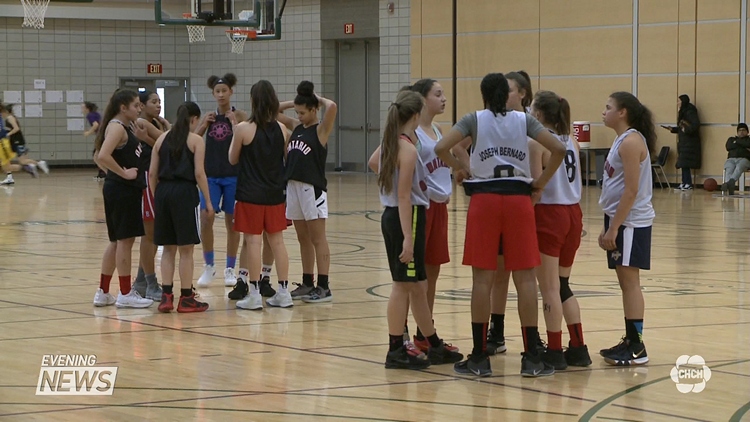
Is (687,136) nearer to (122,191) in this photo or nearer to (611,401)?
(122,191)

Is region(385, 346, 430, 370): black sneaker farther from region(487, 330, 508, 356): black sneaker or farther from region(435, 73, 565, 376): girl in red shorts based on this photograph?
region(487, 330, 508, 356): black sneaker

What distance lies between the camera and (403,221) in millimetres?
6234

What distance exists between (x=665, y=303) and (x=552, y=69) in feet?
50.0

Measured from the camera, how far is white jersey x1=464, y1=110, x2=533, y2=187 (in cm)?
602

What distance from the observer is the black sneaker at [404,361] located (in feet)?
20.8

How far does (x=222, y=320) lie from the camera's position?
8.02 meters

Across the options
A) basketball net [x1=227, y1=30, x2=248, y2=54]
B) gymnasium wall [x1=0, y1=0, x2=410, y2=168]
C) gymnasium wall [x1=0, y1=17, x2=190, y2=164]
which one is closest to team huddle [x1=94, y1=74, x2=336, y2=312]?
basketball net [x1=227, y1=30, x2=248, y2=54]

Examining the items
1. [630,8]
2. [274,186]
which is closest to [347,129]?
[630,8]

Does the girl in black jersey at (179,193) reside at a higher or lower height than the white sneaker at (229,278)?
higher

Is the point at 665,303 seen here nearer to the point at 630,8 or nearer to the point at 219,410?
the point at 219,410

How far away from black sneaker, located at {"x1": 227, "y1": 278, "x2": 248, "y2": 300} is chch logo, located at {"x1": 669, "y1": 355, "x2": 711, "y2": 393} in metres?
3.88

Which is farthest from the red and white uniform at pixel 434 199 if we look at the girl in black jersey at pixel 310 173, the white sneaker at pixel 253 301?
the white sneaker at pixel 253 301

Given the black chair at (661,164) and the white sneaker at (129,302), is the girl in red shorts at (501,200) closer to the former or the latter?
the white sneaker at (129,302)

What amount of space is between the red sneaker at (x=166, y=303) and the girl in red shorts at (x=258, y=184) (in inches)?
20.9
